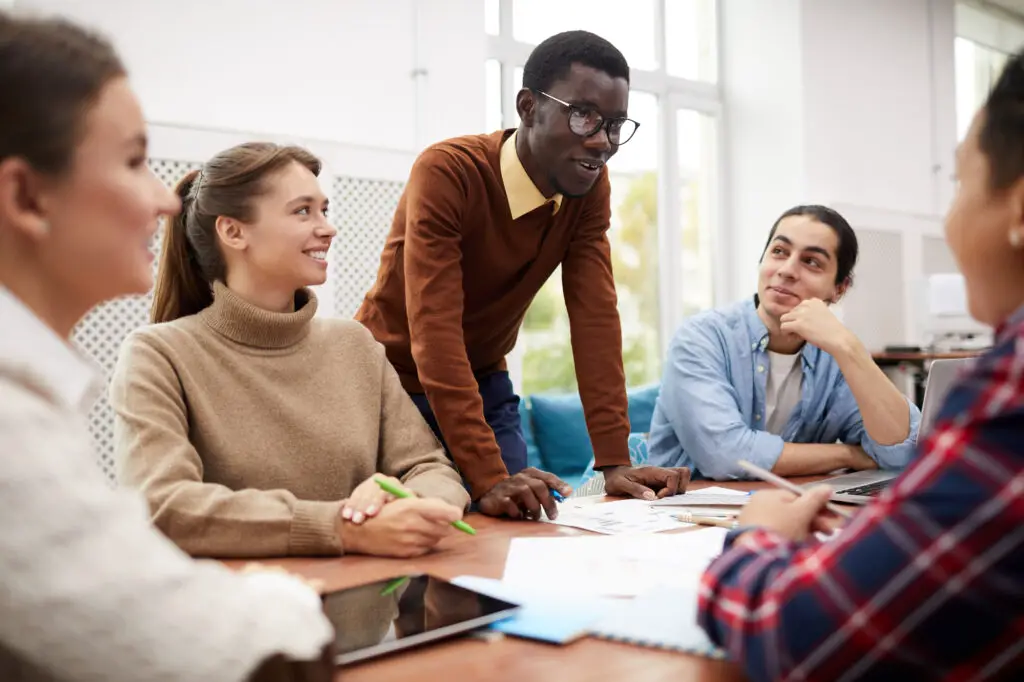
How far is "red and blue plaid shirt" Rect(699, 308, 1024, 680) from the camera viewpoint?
60 centimetres

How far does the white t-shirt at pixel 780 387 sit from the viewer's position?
7.70ft

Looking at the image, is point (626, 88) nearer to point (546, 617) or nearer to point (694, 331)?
point (694, 331)

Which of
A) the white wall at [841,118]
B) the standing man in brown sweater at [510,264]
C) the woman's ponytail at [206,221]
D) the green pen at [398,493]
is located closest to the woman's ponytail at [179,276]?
the woman's ponytail at [206,221]

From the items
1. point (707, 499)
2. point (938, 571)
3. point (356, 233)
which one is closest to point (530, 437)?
point (356, 233)

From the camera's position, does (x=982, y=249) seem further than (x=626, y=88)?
No

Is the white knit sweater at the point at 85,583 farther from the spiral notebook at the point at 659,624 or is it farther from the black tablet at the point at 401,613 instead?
the spiral notebook at the point at 659,624

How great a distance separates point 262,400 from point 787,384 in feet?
4.72

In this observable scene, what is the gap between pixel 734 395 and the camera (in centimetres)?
228

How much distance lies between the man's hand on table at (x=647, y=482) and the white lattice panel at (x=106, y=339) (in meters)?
1.88

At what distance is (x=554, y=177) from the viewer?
1905mm

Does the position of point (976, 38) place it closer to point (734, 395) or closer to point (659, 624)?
point (734, 395)

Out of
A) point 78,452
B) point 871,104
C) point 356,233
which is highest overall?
point 871,104

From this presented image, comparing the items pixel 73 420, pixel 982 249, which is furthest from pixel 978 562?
pixel 73 420

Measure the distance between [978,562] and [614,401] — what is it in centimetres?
130
